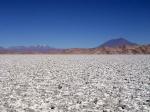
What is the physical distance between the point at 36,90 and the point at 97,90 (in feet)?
8.15

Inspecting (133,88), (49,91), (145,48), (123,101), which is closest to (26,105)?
(49,91)

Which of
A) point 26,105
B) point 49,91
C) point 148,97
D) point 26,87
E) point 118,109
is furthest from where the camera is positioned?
point 26,87

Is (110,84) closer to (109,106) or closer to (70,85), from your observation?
(70,85)

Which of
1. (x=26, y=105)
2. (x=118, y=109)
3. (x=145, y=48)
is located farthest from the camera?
(x=145, y=48)

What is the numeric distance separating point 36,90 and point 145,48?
100256mm

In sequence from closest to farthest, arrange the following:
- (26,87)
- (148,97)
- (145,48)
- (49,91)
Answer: (148,97), (49,91), (26,87), (145,48)

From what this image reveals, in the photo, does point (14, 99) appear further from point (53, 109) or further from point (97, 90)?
point (97, 90)

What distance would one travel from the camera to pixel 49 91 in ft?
34.0

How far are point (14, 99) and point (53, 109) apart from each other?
200 cm

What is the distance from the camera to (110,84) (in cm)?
1196

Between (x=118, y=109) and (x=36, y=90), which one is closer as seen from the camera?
(x=118, y=109)

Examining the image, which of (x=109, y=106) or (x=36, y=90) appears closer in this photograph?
(x=109, y=106)

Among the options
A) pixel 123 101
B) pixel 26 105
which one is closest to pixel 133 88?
pixel 123 101

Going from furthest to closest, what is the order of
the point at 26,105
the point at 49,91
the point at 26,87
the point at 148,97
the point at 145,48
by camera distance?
1. the point at 145,48
2. the point at 26,87
3. the point at 49,91
4. the point at 148,97
5. the point at 26,105
